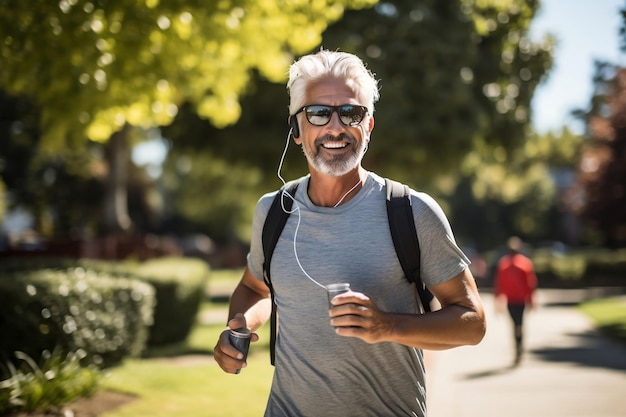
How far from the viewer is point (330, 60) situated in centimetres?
305

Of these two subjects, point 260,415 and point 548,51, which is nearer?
point 260,415

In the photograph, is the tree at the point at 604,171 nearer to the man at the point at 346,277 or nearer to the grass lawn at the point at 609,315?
the grass lawn at the point at 609,315

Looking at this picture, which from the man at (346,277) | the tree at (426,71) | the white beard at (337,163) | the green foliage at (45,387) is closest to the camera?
the man at (346,277)

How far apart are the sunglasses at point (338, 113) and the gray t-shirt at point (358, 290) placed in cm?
26

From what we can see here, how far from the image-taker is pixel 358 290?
2.88m

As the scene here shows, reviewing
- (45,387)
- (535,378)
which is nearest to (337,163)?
(45,387)

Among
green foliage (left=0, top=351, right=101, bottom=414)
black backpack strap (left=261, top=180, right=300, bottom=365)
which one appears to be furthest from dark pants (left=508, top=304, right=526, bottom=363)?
black backpack strap (left=261, top=180, right=300, bottom=365)

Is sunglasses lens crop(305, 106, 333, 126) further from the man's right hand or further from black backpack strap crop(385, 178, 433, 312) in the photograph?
the man's right hand

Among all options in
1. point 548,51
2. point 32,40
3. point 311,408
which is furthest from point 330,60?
point 548,51

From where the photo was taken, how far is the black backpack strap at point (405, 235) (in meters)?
2.83

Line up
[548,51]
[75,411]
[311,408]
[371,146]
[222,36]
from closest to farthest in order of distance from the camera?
[311,408], [75,411], [222,36], [371,146], [548,51]

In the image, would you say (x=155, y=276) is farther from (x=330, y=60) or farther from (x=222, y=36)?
(x=330, y=60)

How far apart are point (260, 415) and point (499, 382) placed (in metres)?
3.82

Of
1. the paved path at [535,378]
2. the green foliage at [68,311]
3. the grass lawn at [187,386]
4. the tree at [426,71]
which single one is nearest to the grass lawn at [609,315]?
the paved path at [535,378]
